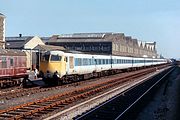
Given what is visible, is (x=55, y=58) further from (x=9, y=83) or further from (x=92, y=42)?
(x=92, y=42)

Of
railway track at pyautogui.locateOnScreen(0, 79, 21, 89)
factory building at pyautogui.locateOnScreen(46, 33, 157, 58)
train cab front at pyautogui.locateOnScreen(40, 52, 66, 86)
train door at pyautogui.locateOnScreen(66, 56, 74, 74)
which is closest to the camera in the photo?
railway track at pyautogui.locateOnScreen(0, 79, 21, 89)

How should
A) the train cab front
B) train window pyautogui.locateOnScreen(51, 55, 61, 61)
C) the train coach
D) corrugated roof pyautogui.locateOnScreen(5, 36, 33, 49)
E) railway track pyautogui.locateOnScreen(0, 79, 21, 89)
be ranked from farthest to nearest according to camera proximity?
corrugated roof pyautogui.locateOnScreen(5, 36, 33, 49) < train window pyautogui.locateOnScreen(51, 55, 61, 61) < the train cab front < railway track pyautogui.locateOnScreen(0, 79, 21, 89) < the train coach

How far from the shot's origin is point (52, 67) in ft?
92.8

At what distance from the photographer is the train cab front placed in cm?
2828

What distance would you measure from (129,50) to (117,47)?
76.8ft

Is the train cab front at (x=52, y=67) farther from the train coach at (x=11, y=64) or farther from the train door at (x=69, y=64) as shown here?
the train coach at (x=11, y=64)

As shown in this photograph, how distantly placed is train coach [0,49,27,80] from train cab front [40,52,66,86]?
1706 mm

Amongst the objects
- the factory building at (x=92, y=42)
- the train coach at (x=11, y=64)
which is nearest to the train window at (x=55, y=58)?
the train coach at (x=11, y=64)

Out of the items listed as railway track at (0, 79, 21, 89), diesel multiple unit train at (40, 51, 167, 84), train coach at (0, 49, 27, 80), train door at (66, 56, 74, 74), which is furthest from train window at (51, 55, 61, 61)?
railway track at (0, 79, 21, 89)

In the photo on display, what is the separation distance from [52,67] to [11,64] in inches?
140

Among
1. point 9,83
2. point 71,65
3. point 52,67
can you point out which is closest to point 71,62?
point 71,65

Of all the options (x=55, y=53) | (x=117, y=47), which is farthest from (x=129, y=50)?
(x=55, y=53)

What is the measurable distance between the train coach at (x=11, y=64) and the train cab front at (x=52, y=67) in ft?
5.60

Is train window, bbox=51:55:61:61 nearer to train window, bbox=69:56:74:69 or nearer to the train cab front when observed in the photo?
the train cab front
